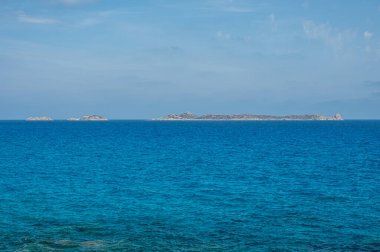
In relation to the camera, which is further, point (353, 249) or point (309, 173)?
point (309, 173)

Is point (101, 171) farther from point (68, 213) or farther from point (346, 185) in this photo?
point (346, 185)

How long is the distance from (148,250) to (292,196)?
19.6 m

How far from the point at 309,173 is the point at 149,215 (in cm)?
2957

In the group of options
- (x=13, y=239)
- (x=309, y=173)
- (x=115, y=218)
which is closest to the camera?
(x=13, y=239)

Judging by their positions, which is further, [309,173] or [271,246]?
[309,173]

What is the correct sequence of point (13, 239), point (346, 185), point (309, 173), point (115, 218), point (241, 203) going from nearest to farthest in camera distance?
point (13, 239), point (115, 218), point (241, 203), point (346, 185), point (309, 173)

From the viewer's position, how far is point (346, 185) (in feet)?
147

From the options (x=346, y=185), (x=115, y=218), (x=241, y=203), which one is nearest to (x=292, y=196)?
(x=241, y=203)

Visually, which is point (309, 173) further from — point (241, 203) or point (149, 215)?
point (149, 215)

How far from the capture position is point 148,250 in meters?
23.1

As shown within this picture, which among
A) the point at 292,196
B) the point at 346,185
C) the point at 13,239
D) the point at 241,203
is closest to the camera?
the point at 13,239

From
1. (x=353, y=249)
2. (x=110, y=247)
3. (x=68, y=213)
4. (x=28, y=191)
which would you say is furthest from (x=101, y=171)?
(x=353, y=249)

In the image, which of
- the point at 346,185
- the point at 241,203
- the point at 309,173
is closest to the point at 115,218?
the point at 241,203

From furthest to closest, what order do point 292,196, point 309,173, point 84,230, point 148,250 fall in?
point 309,173 < point 292,196 < point 84,230 < point 148,250
